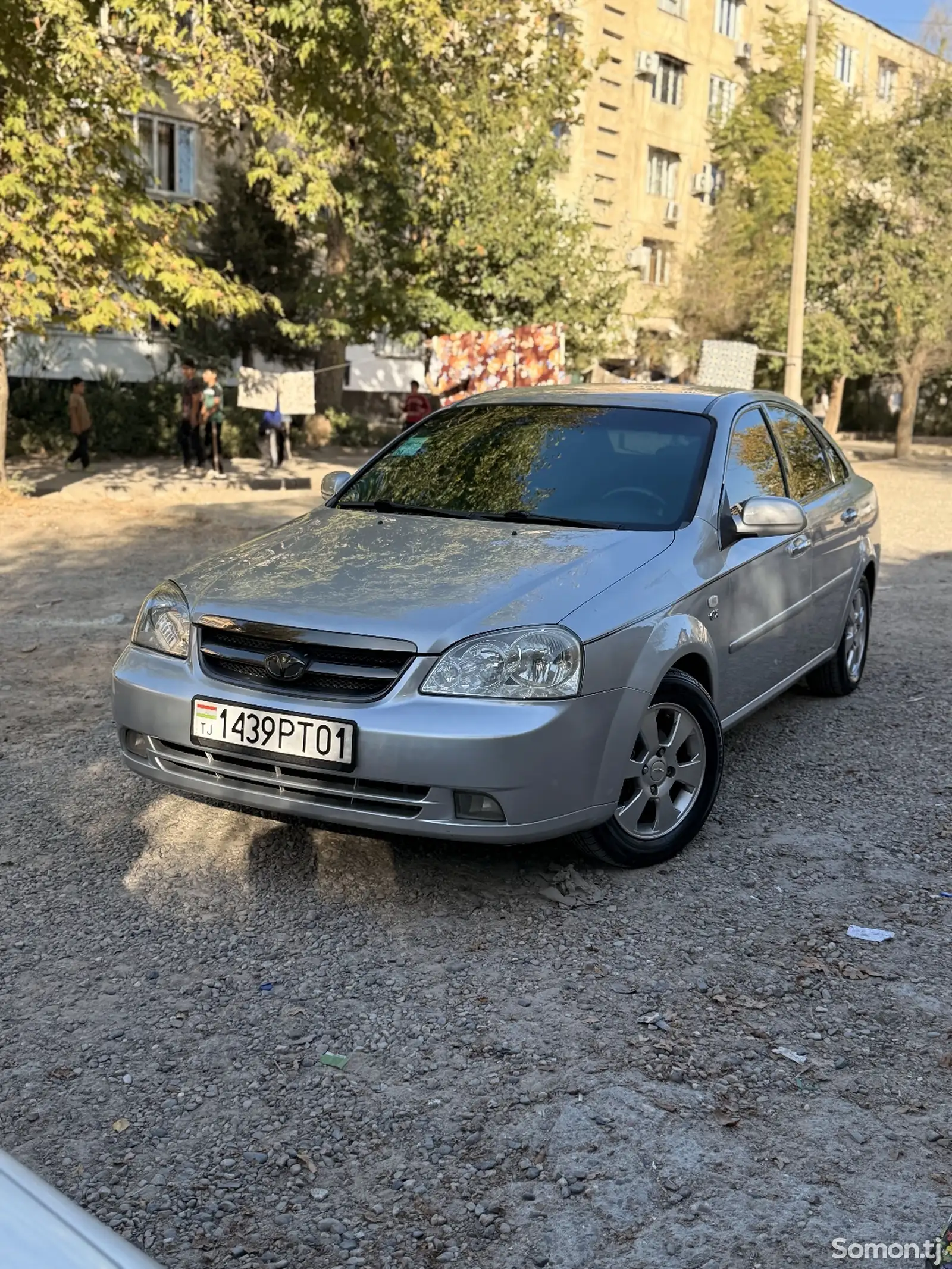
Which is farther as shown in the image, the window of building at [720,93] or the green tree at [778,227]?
the window of building at [720,93]

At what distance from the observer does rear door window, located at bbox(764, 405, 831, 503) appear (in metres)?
5.73

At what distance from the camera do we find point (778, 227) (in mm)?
34438

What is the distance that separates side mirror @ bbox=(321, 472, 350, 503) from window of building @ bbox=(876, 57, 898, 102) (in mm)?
56918

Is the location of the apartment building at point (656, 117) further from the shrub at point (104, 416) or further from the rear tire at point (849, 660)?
the rear tire at point (849, 660)

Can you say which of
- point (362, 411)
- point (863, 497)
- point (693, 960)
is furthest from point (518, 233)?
point (693, 960)

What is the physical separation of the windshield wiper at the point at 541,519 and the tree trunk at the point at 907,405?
2627cm

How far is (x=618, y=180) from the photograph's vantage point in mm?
43875

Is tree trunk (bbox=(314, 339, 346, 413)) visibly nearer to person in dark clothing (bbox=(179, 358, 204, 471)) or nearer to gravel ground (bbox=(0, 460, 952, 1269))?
person in dark clothing (bbox=(179, 358, 204, 471))

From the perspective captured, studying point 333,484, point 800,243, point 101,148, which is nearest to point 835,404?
point 800,243

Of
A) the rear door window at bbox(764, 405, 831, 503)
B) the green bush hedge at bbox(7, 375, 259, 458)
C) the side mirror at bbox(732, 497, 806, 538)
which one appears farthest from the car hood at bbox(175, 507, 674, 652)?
the green bush hedge at bbox(7, 375, 259, 458)

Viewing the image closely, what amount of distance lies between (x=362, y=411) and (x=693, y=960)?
3605 cm

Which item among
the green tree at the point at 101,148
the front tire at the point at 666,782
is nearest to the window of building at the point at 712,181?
the green tree at the point at 101,148

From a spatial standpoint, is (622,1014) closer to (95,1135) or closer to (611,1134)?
(611,1134)

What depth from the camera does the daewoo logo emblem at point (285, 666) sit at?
12.5 feet
